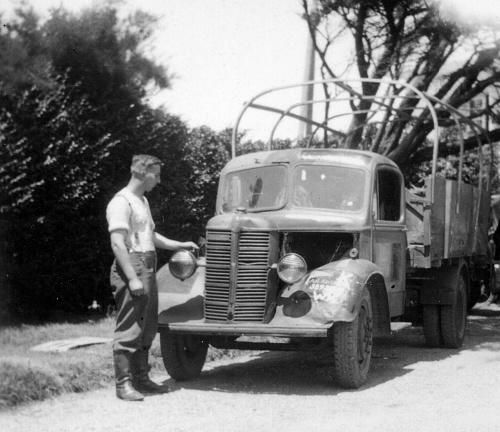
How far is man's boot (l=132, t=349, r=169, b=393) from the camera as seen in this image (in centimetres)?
643

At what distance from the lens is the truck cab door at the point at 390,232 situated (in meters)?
7.78

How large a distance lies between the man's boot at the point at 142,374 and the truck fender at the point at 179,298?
37 cm

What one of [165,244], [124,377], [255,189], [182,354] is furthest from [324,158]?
[124,377]

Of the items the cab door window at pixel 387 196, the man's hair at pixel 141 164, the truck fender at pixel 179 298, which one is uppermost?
the man's hair at pixel 141 164

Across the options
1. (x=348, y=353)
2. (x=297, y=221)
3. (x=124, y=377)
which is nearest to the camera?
(x=124, y=377)

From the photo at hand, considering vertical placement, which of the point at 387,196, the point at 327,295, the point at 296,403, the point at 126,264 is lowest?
the point at 296,403

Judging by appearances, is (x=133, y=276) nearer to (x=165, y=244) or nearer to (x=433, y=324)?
(x=165, y=244)

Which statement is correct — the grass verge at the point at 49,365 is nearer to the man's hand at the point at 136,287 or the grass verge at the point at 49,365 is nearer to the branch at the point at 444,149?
the man's hand at the point at 136,287

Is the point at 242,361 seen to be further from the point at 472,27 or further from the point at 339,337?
the point at 472,27

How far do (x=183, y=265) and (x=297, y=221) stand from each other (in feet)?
3.79

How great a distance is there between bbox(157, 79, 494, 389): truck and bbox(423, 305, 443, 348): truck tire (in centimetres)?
1

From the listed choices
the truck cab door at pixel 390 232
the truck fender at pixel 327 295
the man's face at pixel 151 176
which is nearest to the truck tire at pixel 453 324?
the truck cab door at pixel 390 232

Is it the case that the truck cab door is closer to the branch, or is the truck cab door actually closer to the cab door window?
the cab door window

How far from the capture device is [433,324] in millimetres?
9383
